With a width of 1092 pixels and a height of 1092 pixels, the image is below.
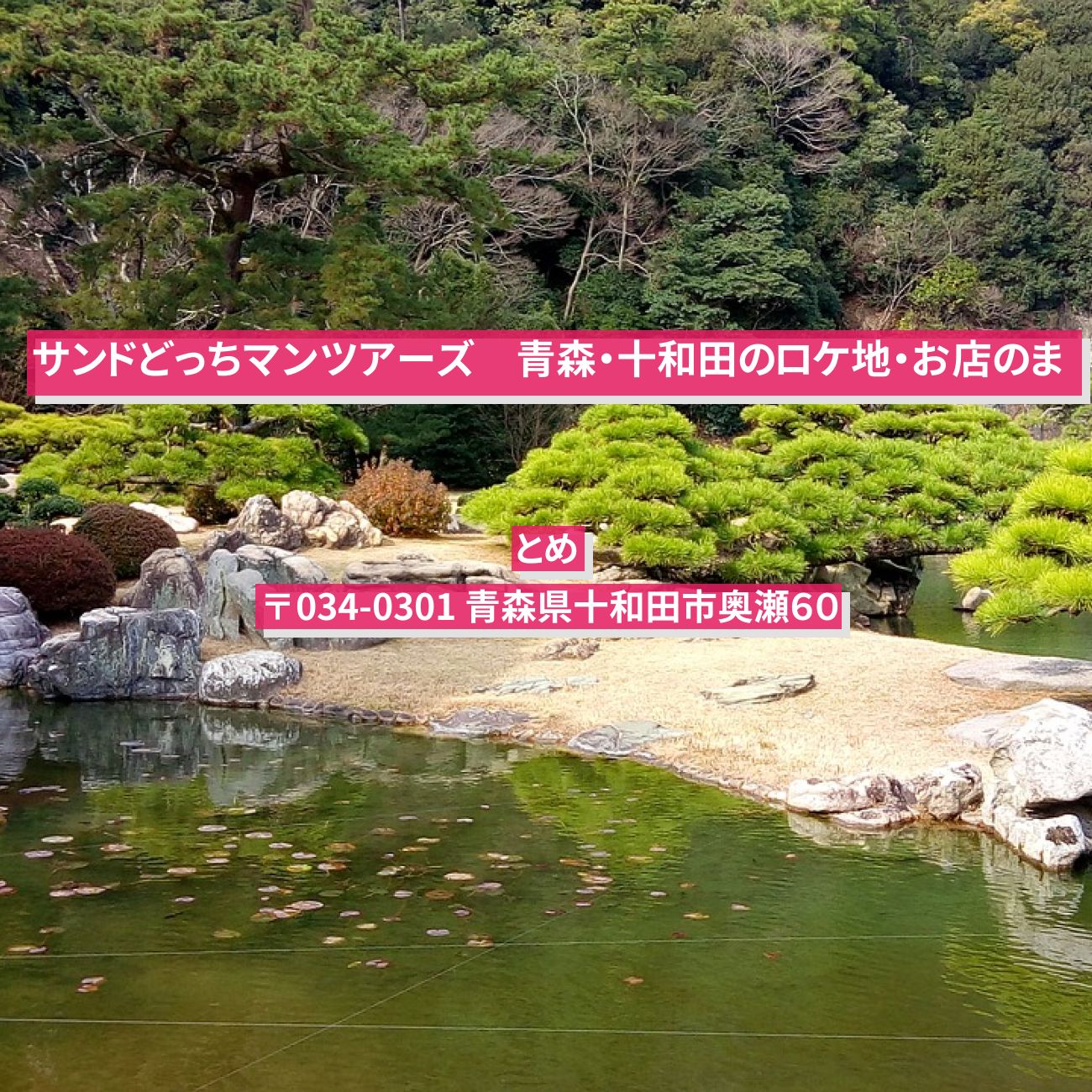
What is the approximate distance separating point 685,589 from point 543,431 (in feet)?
38.9

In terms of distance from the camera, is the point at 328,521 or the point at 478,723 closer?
the point at 478,723

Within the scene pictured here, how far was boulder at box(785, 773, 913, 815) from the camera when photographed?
584 cm

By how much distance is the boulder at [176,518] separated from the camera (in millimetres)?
14078

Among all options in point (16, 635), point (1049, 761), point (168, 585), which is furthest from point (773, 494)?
point (16, 635)

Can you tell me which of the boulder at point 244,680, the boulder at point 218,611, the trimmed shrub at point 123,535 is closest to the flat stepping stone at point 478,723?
the boulder at point 244,680

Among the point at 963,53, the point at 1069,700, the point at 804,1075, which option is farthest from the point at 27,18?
the point at 963,53

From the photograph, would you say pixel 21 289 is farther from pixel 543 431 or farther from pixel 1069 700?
pixel 1069 700

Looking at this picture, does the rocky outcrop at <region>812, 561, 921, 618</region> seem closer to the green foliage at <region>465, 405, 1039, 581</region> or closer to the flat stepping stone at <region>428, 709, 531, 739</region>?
the green foliage at <region>465, 405, 1039, 581</region>

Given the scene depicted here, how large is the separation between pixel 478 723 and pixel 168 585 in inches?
128

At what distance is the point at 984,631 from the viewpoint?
447 inches

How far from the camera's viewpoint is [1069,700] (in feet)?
23.5

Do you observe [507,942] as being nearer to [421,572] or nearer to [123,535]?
[421,572]

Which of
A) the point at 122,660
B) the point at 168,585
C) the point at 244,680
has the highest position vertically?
the point at 168,585

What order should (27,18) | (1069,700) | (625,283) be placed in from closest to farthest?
(1069,700) < (27,18) < (625,283)
